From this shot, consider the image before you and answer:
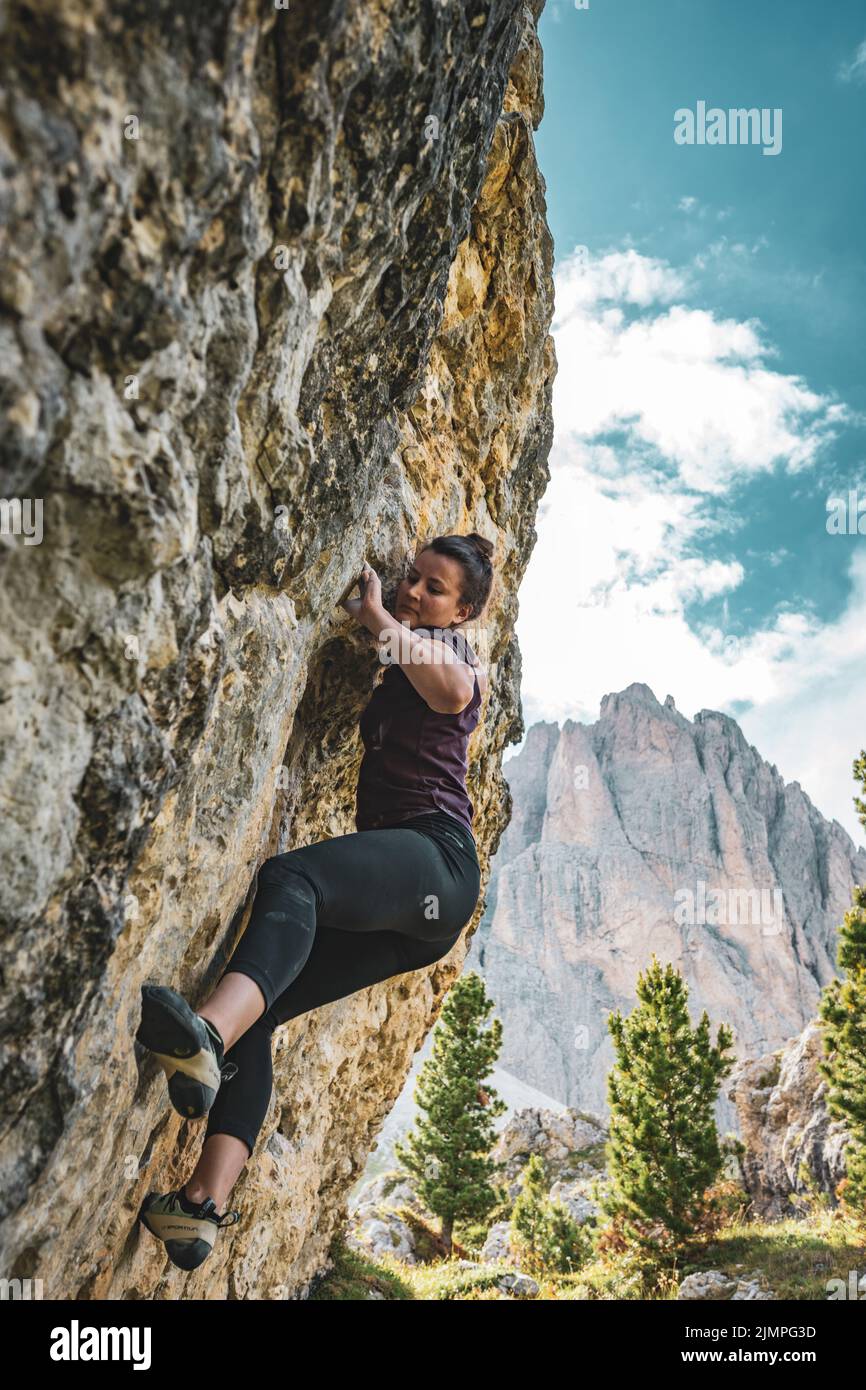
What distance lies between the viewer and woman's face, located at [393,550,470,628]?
4.87 metres

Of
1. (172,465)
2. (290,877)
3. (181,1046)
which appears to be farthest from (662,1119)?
(172,465)

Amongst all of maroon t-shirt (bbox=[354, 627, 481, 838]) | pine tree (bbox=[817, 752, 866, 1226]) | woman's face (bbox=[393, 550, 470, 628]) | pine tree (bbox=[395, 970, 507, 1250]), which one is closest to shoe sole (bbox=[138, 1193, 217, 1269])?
maroon t-shirt (bbox=[354, 627, 481, 838])

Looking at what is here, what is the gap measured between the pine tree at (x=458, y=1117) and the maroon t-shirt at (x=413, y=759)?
24465 mm

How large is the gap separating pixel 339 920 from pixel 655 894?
99456 mm

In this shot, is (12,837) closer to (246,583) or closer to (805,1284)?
(246,583)

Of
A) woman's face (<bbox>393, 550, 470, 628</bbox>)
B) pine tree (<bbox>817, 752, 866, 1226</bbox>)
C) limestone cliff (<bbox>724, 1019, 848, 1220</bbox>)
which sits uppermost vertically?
woman's face (<bbox>393, 550, 470, 628</bbox>)

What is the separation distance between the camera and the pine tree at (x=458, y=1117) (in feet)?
86.7

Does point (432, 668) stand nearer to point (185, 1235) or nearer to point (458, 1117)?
point (185, 1235)

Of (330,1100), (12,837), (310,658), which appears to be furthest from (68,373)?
(330,1100)

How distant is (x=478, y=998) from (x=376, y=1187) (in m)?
24.7

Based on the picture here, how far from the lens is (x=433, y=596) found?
16.1 ft

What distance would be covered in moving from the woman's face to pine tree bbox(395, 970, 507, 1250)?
80.1ft

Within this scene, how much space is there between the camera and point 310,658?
4.57 m

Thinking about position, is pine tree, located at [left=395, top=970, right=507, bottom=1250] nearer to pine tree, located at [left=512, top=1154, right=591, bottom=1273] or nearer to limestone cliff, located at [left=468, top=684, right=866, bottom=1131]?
pine tree, located at [left=512, top=1154, right=591, bottom=1273]
